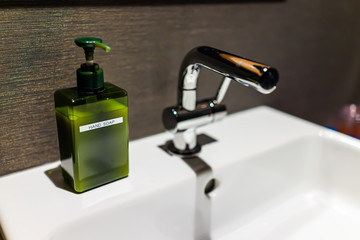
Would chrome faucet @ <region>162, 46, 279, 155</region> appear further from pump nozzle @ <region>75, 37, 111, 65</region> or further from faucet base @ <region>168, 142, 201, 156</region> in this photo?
pump nozzle @ <region>75, 37, 111, 65</region>

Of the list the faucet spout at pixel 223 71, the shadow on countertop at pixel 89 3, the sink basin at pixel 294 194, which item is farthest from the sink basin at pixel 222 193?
the shadow on countertop at pixel 89 3

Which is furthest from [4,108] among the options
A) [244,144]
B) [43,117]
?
[244,144]

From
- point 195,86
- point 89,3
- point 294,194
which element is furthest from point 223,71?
point 294,194

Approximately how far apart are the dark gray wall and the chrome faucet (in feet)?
0.24

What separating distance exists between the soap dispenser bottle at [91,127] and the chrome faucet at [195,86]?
9 centimetres

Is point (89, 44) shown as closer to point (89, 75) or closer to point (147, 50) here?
point (89, 75)

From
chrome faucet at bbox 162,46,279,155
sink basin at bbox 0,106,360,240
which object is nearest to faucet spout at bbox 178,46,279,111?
chrome faucet at bbox 162,46,279,155

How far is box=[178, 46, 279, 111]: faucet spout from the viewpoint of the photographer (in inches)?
13.2

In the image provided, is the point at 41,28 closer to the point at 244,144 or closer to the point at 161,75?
the point at 161,75

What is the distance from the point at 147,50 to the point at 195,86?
9 cm

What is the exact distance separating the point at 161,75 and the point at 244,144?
171 millimetres

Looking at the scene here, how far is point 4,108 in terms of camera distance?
39 cm

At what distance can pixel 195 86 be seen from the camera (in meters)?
0.45

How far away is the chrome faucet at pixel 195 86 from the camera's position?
34cm
